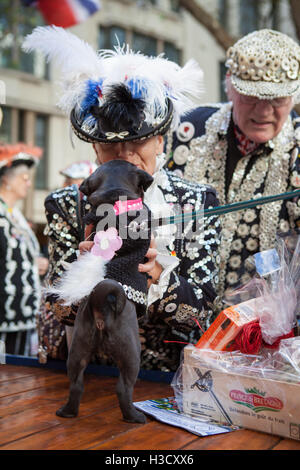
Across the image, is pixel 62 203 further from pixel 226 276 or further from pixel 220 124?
pixel 220 124

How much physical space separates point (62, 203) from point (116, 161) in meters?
0.43

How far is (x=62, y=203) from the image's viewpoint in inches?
68.8

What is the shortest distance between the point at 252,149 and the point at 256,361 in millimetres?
1202

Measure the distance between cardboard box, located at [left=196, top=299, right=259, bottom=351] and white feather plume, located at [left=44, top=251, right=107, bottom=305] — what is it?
37 centimetres

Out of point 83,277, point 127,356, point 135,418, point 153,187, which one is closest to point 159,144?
point 153,187

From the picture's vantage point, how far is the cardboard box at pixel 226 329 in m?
1.43

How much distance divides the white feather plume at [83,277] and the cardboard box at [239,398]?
343mm

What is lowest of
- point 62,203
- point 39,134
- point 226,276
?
point 226,276

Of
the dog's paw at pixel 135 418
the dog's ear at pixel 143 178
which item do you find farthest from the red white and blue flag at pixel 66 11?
the dog's paw at pixel 135 418

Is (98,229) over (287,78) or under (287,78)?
under

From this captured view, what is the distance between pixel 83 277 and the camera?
1.25m

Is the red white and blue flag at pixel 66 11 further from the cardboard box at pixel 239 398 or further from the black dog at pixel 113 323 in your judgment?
the cardboard box at pixel 239 398
